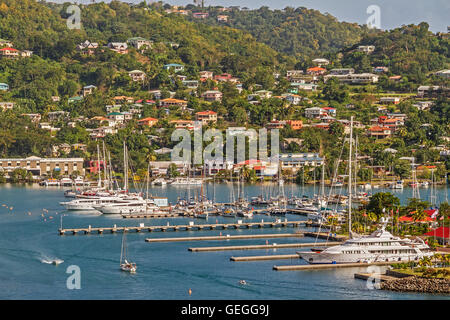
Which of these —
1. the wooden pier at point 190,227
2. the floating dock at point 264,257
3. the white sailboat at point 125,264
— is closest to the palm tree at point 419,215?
the wooden pier at point 190,227

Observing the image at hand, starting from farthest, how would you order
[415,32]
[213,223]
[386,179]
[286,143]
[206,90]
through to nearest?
1. [415,32]
2. [206,90]
3. [286,143]
4. [386,179]
5. [213,223]

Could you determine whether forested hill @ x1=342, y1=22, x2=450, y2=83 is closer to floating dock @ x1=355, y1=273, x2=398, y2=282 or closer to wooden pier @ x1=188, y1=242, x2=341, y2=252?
wooden pier @ x1=188, y1=242, x2=341, y2=252

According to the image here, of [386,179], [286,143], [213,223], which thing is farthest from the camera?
[286,143]

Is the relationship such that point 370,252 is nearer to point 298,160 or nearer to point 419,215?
point 419,215

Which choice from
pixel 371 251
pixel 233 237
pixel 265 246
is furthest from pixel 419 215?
pixel 233 237

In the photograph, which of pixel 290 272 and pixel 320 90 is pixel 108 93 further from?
pixel 290 272
